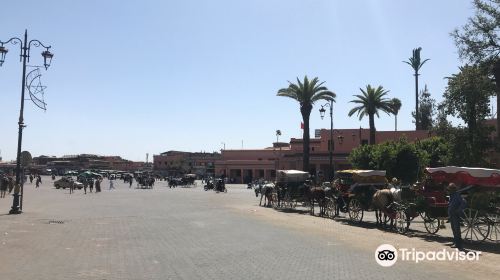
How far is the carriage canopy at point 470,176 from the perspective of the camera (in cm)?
1496

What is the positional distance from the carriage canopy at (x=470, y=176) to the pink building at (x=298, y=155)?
27.5 metres

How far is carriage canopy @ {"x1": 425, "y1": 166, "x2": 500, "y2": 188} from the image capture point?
49.1 feet

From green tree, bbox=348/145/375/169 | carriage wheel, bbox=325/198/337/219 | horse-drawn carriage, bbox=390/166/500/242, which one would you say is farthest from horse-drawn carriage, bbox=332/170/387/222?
green tree, bbox=348/145/375/169

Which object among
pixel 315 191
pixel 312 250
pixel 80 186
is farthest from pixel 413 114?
pixel 312 250

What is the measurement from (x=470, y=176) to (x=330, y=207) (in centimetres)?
897

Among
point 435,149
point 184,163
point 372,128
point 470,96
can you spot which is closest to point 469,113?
point 470,96

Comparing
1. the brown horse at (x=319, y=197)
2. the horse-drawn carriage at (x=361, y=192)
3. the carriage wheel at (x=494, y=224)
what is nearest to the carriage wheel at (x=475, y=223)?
the carriage wheel at (x=494, y=224)

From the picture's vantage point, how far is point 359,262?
1102cm

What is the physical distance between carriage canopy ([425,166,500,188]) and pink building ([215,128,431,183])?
2754cm

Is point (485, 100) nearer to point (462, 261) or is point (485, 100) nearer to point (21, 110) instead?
point (462, 261)

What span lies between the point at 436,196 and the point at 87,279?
10805 millimetres

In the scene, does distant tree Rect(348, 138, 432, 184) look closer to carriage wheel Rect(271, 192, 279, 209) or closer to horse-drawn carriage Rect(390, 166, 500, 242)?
carriage wheel Rect(271, 192, 279, 209)

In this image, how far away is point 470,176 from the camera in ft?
50.0

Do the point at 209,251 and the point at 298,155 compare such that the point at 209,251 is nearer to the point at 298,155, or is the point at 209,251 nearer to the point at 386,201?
the point at 386,201
